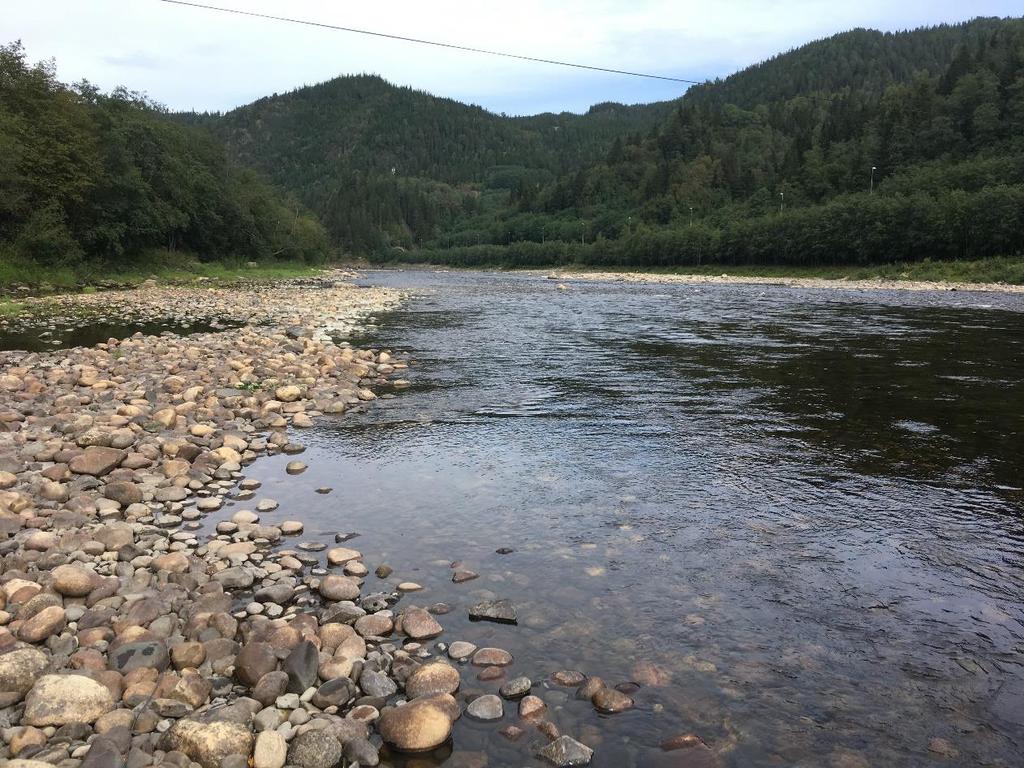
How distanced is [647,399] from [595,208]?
188652 millimetres

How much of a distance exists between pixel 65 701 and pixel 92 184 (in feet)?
164

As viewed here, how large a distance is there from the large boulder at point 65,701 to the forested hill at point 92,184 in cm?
3949

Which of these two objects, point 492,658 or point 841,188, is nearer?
point 492,658

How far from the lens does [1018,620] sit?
17.1ft

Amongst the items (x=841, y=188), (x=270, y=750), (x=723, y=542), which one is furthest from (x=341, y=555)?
(x=841, y=188)

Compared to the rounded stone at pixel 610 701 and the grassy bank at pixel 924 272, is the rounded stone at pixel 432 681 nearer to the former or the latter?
the rounded stone at pixel 610 701

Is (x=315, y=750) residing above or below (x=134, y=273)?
below

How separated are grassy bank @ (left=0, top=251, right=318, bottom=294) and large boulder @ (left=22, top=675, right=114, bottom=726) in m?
36.7

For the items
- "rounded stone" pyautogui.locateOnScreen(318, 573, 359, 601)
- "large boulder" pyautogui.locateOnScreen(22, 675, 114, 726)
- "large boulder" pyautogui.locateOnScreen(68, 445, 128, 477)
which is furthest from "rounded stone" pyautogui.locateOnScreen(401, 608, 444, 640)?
"large boulder" pyautogui.locateOnScreen(68, 445, 128, 477)

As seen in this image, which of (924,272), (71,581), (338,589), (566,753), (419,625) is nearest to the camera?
(566,753)

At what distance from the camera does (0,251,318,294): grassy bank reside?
3603 cm

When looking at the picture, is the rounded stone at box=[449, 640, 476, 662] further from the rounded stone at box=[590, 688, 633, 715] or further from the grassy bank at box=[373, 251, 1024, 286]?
the grassy bank at box=[373, 251, 1024, 286]

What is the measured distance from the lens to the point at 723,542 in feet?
22.0

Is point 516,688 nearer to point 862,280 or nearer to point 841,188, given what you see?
point 862,280
